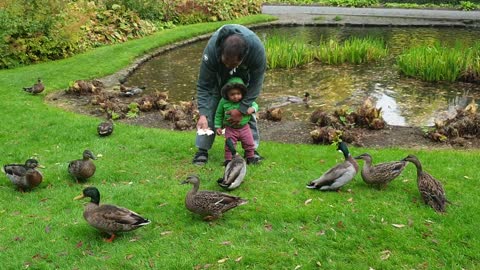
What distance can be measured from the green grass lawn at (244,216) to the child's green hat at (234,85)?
1.21m

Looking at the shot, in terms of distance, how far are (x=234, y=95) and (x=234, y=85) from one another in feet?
0.54

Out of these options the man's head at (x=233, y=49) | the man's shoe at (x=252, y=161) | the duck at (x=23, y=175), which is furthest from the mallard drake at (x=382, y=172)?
the duck at (x=23, y=175)

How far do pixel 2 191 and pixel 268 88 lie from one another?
25.5 feet

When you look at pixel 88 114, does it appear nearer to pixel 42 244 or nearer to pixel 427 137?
pixel 42 244

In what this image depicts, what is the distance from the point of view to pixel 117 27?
19891 mm

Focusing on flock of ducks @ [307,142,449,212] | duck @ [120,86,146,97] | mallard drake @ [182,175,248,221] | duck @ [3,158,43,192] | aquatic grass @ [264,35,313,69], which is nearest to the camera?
mallard drake @ [182,175,248,221]

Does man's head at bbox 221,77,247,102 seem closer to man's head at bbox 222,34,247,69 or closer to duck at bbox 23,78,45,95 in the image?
man's head at bbox 222,34,247,69

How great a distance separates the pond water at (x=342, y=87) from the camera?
36.2 ft

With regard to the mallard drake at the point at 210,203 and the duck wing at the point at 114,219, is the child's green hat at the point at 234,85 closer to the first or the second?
the mallard drake at the point at 210,203

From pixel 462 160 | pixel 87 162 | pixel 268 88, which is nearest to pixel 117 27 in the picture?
pixel 268 88

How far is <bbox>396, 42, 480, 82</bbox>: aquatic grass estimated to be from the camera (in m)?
12.4

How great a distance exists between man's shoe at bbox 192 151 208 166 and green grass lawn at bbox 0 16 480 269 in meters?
0.10

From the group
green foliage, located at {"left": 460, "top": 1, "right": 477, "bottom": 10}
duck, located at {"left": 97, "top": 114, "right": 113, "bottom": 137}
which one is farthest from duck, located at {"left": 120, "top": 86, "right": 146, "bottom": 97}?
green foliage, located at {"left": 460, "top": 1, "right": 477, "bottom": 10}

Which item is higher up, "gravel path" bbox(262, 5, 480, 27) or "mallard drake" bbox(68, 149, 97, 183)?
"mallard drake" bbox(68, 149, 97, 183)
